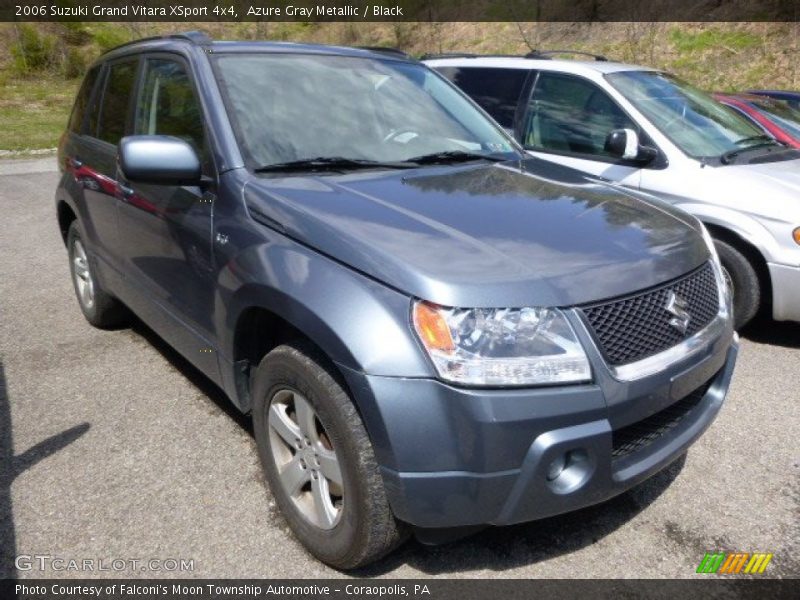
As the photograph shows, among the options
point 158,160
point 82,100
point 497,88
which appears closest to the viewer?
point 158,160

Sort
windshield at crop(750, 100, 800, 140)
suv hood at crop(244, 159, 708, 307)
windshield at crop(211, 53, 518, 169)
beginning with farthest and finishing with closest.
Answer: windshield at crop(750, 100, 800, 140), windshield at crop(211, 53, 518, 169), suv hood at crop(244, 159, 708, 307)

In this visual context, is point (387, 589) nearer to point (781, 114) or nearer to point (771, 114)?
point (771, 114)

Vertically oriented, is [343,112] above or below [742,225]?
above

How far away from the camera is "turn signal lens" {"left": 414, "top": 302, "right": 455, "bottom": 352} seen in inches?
78.6

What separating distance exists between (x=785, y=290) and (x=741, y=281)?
264 mm

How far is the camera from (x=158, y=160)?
2.66 metres

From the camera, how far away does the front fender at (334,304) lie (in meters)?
2.01

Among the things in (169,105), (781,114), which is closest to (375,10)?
(781,114)

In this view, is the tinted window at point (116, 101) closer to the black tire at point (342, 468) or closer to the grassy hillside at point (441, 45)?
the black tire at point (342, 468)

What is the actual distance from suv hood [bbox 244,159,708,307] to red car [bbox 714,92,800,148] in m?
4.89

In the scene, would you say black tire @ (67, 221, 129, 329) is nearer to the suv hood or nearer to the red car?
the suv hood

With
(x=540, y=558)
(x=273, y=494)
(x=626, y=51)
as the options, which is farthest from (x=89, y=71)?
(x=626, y=51)

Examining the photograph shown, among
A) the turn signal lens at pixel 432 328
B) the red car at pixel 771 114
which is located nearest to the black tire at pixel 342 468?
the turn signal lens at pixel 432 328

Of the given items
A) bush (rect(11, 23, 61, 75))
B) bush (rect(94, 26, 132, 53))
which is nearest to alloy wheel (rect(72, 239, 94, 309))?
bush (rect(11, 23, 61, 75))
